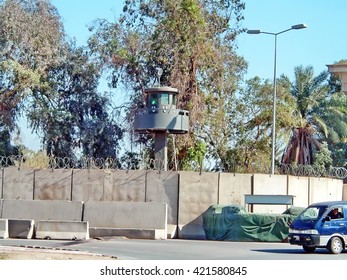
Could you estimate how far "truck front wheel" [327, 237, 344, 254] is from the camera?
26.5 meters

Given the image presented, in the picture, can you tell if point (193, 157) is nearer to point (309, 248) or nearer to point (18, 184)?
point (18, 184)

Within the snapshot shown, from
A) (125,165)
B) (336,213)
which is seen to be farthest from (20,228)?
(125,165)

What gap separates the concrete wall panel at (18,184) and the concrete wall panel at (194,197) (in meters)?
7.25

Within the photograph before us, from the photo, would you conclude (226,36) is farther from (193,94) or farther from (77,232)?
(77,232)

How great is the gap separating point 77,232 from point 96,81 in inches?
894

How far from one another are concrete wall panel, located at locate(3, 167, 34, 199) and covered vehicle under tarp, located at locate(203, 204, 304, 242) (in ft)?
28.9

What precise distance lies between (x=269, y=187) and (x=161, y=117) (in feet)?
21.4

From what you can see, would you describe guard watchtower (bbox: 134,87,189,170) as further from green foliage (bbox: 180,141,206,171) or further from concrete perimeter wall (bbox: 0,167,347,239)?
green foliage (bbox: 180,141,206,171)

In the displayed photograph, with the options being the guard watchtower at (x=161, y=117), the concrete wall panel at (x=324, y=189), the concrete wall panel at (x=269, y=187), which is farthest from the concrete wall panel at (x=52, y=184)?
the concrete wall panel at (x=324, y=189)

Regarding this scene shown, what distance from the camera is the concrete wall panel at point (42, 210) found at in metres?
36.0

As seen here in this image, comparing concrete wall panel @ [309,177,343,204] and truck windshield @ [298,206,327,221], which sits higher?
concrete wall panel @ [309,177,343,204]

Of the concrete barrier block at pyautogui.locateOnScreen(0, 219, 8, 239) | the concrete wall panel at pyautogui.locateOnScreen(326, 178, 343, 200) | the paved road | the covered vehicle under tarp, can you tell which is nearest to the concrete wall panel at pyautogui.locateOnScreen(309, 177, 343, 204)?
the concrete wall panel at pyautogui.locateOnScreen(326, 178, 343, 200)

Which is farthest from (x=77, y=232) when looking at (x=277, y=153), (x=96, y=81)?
(x=277, y=153)

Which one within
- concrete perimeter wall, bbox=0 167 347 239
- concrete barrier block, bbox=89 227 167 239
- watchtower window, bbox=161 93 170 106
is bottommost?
concrete barrier block, bbox=89 227 167 239
